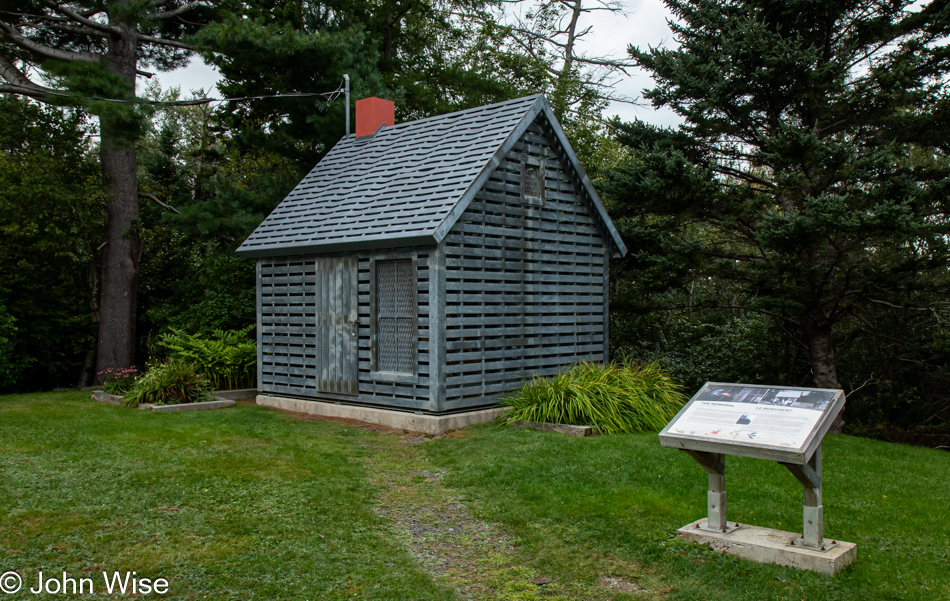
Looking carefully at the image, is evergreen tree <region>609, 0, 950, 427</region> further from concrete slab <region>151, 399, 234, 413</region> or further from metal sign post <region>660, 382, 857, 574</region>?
concrete slab <region>151, 399, 234, 413</region>

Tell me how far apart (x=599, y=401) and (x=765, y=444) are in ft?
17.9

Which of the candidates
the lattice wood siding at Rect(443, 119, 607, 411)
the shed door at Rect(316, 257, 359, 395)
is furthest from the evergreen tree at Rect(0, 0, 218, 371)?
Result: the lattice wood siding at Rect(443, 119, 607, 411)

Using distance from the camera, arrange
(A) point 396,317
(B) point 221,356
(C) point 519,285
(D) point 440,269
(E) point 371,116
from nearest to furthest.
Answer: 1. (D) point 440,269
2. (A) point 396,317
3. (C) point 519,285
4. (B) point 221,356
5. (E) point 371,116

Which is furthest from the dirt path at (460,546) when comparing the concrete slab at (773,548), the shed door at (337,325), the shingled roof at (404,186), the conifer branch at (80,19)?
the conifer branch at (80,19)

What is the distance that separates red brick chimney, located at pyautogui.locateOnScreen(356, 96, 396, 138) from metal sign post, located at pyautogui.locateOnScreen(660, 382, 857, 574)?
10.6 metres


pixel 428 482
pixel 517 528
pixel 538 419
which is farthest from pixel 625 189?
pixel 517 528

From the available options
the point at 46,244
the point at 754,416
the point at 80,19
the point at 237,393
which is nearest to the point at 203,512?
the point at 754,416

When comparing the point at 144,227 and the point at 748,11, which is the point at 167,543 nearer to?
the point at 748,11

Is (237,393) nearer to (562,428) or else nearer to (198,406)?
(198,406)

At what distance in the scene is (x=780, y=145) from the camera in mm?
10906

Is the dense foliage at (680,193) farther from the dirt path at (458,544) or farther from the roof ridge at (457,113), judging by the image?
the dirt path at (458,544)

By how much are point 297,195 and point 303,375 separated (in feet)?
11.1

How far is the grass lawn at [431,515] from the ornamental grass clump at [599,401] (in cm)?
53

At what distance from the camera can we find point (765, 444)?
4.71 m
